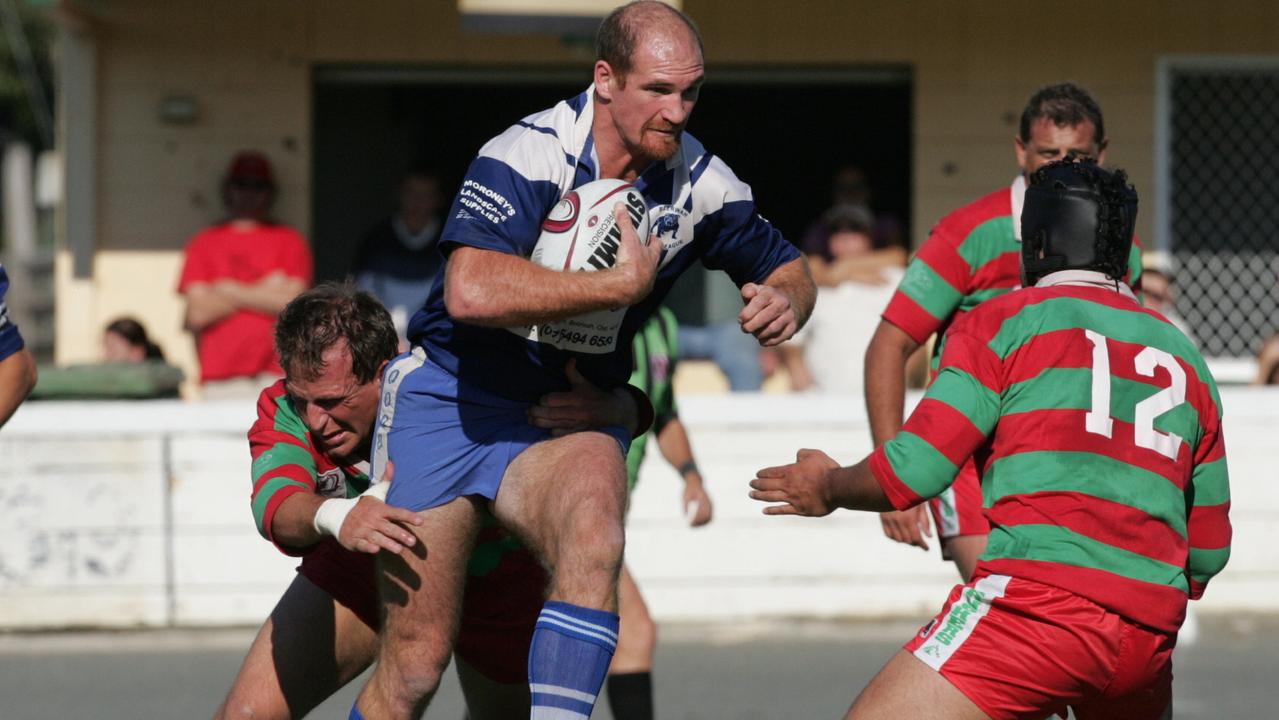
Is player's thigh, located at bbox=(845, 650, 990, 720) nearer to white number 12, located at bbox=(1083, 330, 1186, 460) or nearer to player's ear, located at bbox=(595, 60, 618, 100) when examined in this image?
white number 12, located at bbox=(1083, 330, 1186, 460)

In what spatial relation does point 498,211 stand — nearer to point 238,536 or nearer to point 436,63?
point 238,536

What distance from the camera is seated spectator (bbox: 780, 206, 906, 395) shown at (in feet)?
34.1

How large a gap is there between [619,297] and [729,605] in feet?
17.6

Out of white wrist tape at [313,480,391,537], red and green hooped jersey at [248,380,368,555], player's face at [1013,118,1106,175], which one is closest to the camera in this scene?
white wrist tape at [313,480,391,537]

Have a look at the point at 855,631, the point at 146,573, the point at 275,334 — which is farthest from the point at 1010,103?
the point at 275,334

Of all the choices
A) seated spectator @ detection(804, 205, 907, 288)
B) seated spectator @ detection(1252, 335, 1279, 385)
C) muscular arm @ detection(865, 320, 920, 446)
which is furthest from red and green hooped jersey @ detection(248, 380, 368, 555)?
seated spectator @ detection(1252, 335, 1279, 385)

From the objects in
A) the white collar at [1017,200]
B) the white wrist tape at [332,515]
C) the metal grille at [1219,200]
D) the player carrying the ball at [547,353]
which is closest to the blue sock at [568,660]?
the player carrying the ball at [547,353]

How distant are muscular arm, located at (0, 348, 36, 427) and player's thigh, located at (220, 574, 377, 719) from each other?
3.35ft

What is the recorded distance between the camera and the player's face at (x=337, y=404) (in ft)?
15.0

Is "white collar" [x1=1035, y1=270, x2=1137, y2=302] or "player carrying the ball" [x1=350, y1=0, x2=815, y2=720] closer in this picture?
"white collar" [x1=1035, y1=270, x2=1137, y2=302]

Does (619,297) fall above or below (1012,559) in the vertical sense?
above

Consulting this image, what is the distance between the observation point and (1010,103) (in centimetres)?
1230

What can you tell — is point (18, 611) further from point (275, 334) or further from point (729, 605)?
point (275, 334)

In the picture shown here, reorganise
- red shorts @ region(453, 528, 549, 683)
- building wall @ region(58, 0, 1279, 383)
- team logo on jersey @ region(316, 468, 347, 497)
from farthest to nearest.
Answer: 1. building wall @ region(58, 0, 1279, 383)
2. red shorts @ region(453, 528, 549, 683)
3. team logo on jersey @ region(316, 468, 347, 497)
